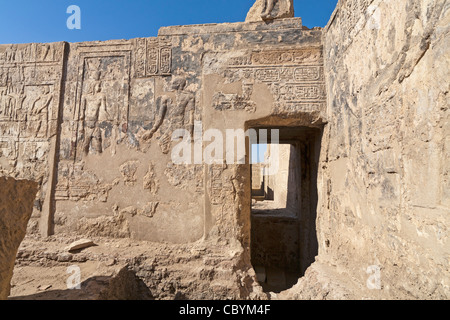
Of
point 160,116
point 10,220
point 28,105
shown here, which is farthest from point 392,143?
point 28,105

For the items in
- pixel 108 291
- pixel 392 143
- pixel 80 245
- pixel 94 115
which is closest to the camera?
pixel 392 143

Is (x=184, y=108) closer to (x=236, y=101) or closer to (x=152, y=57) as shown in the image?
(x=236, y=101)

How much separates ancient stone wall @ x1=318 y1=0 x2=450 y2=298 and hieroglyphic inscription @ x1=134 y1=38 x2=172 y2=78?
212 cm

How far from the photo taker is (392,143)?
2.05 m

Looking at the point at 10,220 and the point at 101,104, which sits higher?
the point at 101,104

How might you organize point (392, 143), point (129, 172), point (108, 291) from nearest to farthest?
point (392, 143) < point (108, 291) < point (129, 172)

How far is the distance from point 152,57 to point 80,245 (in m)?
2.66

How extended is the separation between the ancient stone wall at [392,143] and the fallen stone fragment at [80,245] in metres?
3.03

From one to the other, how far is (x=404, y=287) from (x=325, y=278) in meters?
1.05

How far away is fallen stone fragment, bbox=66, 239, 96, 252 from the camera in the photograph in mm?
3504

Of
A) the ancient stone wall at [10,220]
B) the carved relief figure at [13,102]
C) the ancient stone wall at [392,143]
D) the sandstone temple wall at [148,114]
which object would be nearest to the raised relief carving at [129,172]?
the sandstone temple wall at [148,114]
